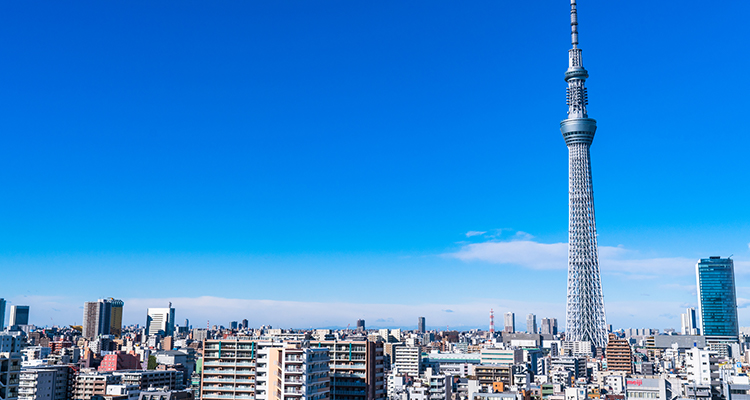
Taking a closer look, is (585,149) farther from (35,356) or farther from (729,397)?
(35,356)

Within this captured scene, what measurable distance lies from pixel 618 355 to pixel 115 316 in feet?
436

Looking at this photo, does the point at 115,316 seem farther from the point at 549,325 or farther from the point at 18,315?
the point at 549,325

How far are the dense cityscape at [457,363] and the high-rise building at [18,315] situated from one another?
3687 centimetres

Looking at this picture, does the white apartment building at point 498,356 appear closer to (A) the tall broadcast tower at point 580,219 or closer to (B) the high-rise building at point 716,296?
(A) the tall broadcast tower at point 580,219

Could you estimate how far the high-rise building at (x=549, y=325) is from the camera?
638 ft

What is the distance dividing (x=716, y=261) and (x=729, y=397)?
97.3 meters

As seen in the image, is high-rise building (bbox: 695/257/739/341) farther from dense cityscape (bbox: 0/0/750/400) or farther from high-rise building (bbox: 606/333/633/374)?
high-rise building (bbox: 606/333/633/374)

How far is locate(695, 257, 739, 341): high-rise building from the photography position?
382 ft

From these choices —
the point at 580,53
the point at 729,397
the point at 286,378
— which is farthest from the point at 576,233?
the point at 286,378

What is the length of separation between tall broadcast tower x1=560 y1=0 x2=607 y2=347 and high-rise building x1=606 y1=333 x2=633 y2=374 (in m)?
4.10

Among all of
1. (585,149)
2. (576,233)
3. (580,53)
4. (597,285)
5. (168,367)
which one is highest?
(580,53)

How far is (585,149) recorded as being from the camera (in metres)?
81.7

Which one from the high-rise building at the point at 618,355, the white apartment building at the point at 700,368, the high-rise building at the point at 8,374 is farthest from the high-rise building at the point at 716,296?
the high-rise building at the point at 8,374

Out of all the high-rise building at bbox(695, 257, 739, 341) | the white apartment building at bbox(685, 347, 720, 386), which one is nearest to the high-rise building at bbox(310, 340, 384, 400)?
the white apartment building at bbox(685, 347, 720, 386)
